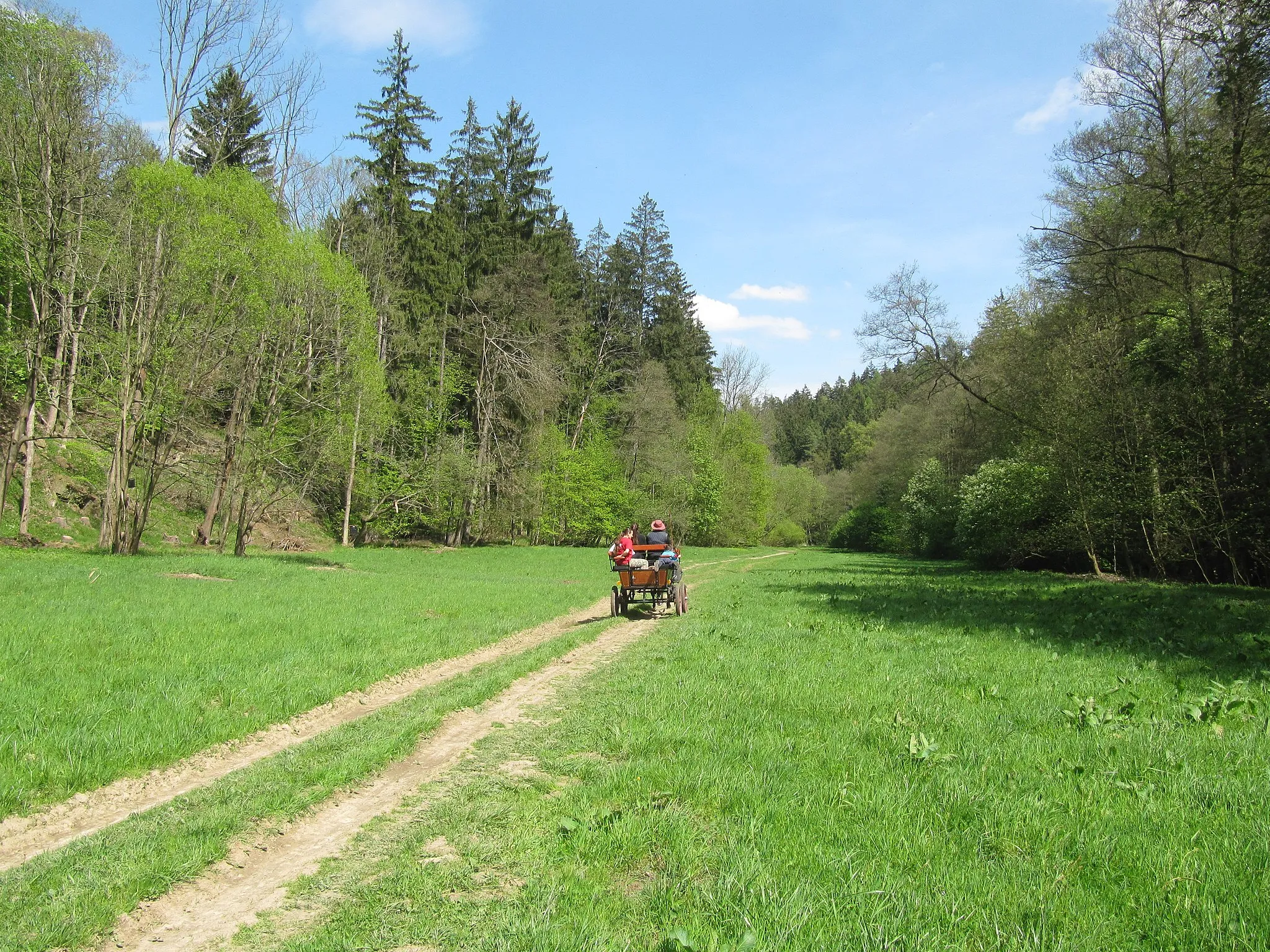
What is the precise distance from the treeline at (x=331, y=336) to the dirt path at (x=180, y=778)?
16.7m

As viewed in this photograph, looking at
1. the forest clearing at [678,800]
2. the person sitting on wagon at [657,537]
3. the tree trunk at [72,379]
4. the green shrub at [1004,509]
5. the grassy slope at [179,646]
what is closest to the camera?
the forest clearing at [678,800]

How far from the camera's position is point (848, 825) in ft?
12.5

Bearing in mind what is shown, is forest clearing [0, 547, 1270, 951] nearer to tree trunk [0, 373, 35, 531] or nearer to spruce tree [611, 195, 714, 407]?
tree trunk [0, 373, 35, 531]

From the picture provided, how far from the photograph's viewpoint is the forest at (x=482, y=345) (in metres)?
16.2

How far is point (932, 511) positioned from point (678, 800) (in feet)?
145

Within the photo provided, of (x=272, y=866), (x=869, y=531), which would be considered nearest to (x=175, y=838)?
(x=272, y=866)

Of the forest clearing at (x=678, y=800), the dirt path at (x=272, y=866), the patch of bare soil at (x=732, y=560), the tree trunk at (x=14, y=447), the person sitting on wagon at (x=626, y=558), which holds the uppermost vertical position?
the tree trunk at (x=14, y=447)

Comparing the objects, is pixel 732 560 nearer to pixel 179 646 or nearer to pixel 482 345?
pixel 482 345

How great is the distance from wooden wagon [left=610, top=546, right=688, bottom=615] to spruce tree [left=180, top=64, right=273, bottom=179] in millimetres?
19140

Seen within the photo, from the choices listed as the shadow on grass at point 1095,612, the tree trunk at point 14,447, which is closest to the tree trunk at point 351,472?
the tree trunk at point 14,447

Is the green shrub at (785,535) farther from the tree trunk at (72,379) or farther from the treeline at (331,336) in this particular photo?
the tree trunk at (72,379)

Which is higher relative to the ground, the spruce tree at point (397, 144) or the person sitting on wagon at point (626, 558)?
the spruce tree at point (397, 144)

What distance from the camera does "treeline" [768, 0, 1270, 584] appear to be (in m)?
12.1

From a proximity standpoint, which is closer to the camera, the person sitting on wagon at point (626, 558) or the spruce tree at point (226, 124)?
the person sitting on wagon at point (626, 558)
